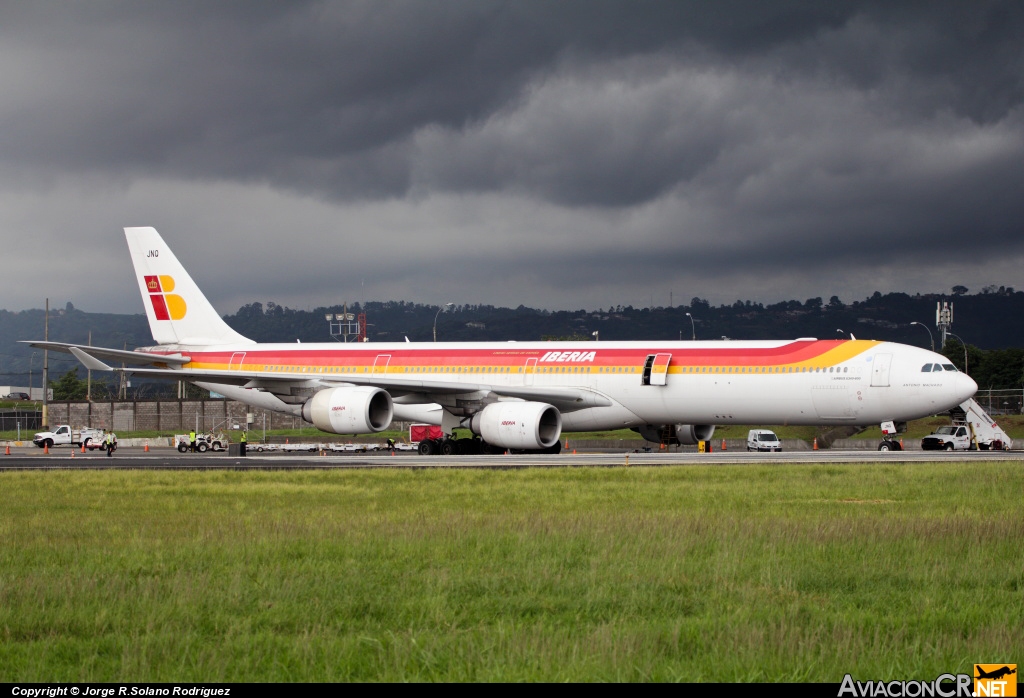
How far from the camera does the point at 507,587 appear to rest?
905 cm

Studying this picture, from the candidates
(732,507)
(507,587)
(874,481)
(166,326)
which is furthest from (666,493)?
(166,326)

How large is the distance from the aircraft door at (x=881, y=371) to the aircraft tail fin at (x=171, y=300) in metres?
25.3

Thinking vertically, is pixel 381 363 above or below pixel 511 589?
above

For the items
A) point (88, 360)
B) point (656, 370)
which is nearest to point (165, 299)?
point (88, 360)

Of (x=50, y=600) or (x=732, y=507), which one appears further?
(x=732, y=507)

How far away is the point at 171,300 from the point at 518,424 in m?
19.0

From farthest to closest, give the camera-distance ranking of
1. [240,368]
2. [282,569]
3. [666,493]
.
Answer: [240,368]
[666,493]
[282,569]

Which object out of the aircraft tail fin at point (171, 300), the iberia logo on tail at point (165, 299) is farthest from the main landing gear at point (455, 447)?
the iberia logo on tail at point (165, 299)

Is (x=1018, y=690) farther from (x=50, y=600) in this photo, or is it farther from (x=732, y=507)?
(x=732, y=507)

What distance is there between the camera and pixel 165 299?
43.9m

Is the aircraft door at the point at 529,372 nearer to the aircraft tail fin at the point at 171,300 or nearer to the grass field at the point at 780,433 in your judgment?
the aircraft tail fin at the point at 171,300

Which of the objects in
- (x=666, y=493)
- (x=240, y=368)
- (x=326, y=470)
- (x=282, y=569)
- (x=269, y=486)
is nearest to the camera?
(x=282, y=569)

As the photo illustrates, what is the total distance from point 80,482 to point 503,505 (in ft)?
36.5

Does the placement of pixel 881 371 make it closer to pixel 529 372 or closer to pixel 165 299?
pixel 529 372
